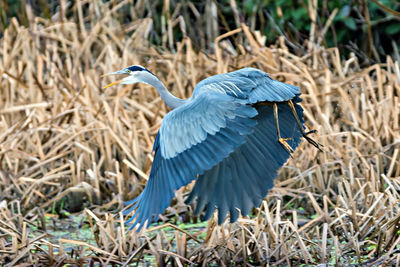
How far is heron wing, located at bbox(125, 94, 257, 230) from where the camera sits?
10.4ft

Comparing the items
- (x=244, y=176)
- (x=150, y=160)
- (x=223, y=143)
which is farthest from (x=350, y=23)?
(x=223, y=143)

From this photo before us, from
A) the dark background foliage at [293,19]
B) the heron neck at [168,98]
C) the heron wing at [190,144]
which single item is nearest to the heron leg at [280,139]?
the heron wing at [190,144]

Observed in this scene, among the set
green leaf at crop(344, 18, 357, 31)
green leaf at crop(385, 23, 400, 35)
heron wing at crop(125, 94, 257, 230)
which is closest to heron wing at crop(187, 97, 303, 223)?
heron wing at crop(125, 94, 257, 230)

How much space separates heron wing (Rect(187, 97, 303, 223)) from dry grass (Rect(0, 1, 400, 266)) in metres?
0.13

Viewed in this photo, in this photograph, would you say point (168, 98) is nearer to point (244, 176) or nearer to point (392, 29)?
point (244, 176)

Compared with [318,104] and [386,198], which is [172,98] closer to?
[386,198]

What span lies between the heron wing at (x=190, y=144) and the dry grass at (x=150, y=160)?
0.44 meters

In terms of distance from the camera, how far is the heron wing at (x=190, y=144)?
3.17 meters

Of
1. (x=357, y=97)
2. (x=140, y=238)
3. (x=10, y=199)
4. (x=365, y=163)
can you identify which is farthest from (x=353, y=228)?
(x=10, y=199)

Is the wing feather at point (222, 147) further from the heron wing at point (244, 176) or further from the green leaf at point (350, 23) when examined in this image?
the green leaf at point (350, 23)

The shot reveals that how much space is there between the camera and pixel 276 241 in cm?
366

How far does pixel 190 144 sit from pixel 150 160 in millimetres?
1641

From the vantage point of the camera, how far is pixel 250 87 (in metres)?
3.64

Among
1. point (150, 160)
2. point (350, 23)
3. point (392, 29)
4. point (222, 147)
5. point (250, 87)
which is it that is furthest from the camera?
point (392, 29)
